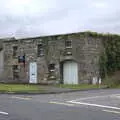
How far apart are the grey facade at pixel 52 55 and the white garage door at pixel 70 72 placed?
36 centimetres

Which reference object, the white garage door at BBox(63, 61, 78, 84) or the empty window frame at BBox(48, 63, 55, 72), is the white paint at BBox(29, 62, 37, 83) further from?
the white garage door at BBox(63, 61, 78, 84)

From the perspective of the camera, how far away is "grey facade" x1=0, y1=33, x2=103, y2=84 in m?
43.4

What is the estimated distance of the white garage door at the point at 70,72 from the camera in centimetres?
4365

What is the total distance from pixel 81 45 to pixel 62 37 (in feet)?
8.07

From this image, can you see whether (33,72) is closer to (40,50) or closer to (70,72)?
(40,50)

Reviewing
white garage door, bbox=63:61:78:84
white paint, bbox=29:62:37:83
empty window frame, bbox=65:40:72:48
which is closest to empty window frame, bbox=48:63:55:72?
white garage door, bbox=63:61:78:84

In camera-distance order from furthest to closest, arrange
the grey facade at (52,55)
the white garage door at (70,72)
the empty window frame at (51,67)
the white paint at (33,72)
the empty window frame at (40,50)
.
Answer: the white paint at (33,72), the empty window frame at (40,50), the empty window frame at (51,67), the white garage door at (70,72), the grey facade at (52,55)

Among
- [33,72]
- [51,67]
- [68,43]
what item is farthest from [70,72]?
[33,72]

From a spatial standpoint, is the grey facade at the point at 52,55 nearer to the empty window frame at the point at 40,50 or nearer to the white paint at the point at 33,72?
the empty window frame at the point at 40,50

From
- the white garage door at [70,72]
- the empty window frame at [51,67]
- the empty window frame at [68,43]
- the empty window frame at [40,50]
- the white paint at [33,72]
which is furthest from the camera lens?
the white paint at [33,72]

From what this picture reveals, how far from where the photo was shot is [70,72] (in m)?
44.2

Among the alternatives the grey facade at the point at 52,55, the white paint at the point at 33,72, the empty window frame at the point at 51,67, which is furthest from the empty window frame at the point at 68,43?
the white paint at the point at 33,72

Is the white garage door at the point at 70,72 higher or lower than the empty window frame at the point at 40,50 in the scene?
lower

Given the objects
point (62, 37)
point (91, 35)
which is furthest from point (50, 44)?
point (91, 35)
